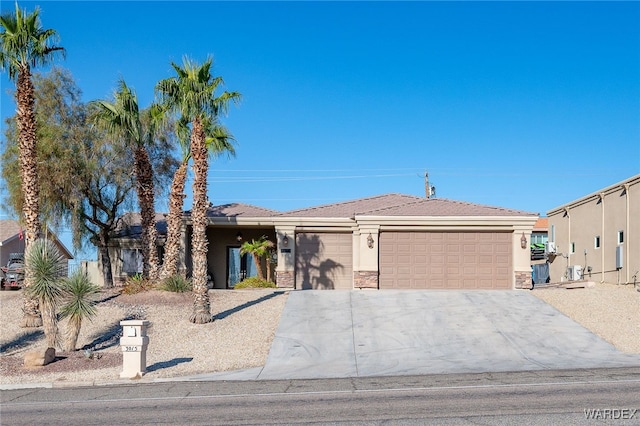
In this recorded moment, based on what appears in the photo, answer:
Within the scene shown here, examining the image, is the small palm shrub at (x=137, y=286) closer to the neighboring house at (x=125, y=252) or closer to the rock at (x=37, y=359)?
the neighboring house at (x=125, y=252)

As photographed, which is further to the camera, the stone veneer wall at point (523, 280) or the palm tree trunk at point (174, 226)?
the stone veneer wall at point (523, 280)

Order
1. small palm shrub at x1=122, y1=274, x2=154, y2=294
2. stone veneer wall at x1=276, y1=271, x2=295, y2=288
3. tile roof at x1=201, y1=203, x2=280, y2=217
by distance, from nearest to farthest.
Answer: small palm shrub at x1=122, y1=274, x2=154, y2=294, stone veneer wall at x1=276, y1=271, x2=295, y2=288, tile roof at x1=201, y1=203, x2=280, y2=217

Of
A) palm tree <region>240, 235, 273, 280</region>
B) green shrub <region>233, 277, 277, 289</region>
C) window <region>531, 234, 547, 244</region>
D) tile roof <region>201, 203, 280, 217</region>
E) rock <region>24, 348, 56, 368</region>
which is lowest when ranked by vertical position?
rock <region>24, 348, 56, 368</region>

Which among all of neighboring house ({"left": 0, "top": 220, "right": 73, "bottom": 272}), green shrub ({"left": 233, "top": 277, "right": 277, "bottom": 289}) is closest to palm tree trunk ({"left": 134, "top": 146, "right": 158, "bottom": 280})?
green shrub ({"left": 233, "top": 277, "right": 277, "bottom": 289})

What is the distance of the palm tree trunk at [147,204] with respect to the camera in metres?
27.4

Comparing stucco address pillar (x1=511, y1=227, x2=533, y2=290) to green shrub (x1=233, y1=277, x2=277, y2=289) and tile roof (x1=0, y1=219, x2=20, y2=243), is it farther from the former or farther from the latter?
tile roof (x1=0, y1=219, x2=20, y2=243)

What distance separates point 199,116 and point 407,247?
35.5 ft

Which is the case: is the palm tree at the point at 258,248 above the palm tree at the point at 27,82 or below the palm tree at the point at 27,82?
below

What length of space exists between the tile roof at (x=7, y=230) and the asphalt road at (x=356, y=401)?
1209 inches

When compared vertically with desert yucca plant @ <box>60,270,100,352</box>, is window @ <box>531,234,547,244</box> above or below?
above

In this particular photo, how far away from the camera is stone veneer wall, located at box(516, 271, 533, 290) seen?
2908 cm

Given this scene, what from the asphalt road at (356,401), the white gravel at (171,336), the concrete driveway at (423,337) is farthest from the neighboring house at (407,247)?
the asphalt road at (356,401)

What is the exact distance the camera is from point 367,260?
29375mm

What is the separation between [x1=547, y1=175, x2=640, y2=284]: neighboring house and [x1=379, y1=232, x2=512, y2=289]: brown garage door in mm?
4619
